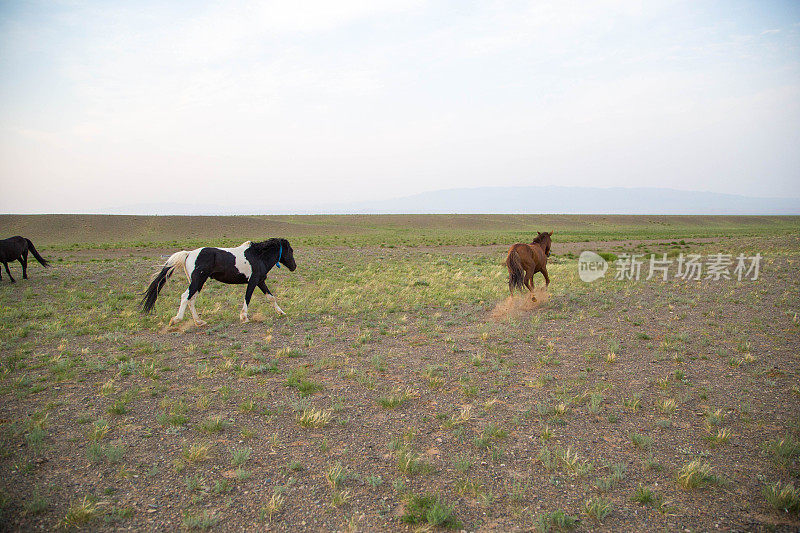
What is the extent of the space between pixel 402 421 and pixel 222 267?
708cm

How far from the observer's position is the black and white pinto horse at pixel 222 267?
10078mm

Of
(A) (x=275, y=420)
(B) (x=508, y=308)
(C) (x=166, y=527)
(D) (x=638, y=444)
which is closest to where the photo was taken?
(C) (x=166, y=527)

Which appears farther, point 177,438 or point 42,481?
point 177,438

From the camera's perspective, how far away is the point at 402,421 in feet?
18.3

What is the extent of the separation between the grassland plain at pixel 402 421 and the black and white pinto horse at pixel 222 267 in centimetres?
74

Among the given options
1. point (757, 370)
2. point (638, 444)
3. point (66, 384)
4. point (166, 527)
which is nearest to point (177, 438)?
point (166, 527)

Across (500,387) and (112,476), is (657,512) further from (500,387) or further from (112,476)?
(112,476)

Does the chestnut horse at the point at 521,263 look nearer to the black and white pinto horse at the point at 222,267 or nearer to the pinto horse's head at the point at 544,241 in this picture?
the pinto horse's head at the point at 544,241

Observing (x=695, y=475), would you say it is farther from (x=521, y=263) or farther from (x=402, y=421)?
(x=521, y=263)

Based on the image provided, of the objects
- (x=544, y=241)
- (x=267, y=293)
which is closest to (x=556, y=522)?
(x=267, y=293)

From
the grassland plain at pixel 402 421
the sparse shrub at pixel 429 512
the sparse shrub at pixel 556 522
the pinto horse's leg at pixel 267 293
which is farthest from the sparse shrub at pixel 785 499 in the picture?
the pinto horse's leg at pixel 267 293

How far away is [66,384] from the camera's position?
6699 millimetres

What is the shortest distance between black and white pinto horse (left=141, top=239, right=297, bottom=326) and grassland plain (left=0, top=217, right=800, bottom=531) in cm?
74

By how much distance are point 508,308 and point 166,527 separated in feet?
33.9
